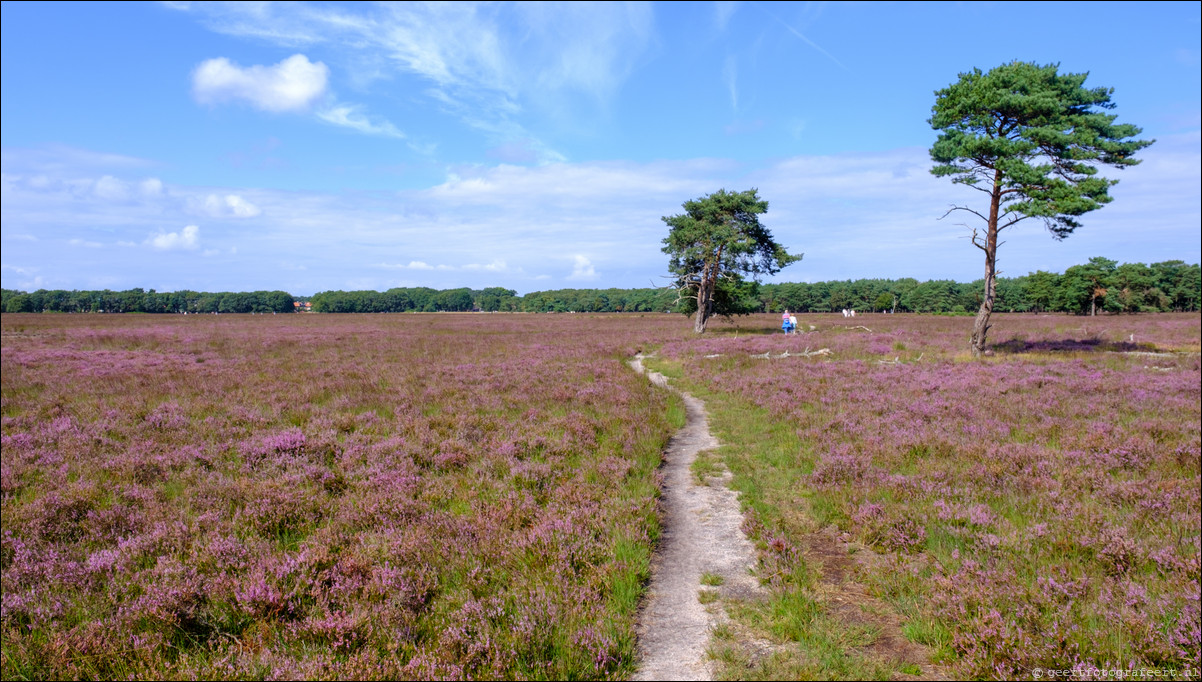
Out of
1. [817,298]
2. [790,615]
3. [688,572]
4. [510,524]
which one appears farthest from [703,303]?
[817,298]

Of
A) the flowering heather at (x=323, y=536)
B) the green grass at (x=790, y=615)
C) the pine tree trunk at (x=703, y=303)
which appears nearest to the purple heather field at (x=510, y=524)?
the flowering heather at (x=323, y=536)

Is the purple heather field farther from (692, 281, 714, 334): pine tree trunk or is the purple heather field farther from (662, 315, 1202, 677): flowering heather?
(692, 281, 714, 334): pine tree trunk

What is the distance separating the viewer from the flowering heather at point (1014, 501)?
12.8 ft

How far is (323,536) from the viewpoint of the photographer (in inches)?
226

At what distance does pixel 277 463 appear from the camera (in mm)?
8461

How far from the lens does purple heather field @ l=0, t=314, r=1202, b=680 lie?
153 inches

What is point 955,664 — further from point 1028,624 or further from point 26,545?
point 26,545

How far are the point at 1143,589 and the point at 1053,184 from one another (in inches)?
865

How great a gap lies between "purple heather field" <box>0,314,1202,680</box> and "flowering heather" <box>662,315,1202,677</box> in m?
0.04

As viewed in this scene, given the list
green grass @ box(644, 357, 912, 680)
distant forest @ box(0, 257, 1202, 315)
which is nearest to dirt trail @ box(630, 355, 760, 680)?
green grass @ box(644, 357, 912, 680)

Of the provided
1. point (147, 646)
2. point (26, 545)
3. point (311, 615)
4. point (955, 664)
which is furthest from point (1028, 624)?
point (26, 545)

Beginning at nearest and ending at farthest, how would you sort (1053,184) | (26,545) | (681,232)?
(26,545), (1053,184), (681,232)

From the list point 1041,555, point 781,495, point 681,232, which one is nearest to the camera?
point 1041,555

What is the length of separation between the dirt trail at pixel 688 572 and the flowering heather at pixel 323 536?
0.85 ft
